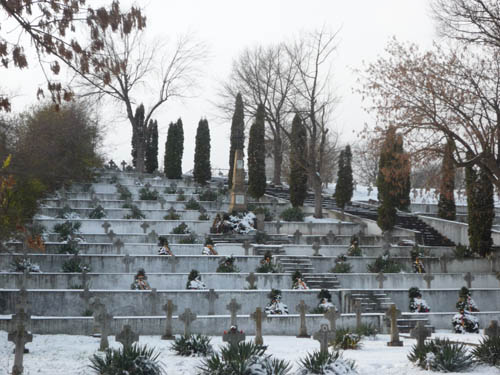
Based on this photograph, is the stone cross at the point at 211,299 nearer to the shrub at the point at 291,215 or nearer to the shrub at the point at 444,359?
the shrub at the point at 444,359

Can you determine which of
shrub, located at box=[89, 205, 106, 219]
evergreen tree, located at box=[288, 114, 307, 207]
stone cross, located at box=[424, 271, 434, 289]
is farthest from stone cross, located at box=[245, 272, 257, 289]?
evergreen tree, located at box=[288, 114, 307, 207]

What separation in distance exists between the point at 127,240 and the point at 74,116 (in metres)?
16.8

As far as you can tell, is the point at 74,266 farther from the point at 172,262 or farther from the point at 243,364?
the point at 243,364

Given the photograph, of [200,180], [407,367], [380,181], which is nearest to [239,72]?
[200,180]

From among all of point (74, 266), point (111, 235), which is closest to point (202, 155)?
point (111, 235)

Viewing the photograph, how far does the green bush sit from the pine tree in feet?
106

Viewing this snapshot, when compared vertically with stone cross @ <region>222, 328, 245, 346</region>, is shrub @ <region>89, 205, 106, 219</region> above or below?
above

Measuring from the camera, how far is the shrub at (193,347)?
11.2 m

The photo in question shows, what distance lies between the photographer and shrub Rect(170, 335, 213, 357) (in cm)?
1121

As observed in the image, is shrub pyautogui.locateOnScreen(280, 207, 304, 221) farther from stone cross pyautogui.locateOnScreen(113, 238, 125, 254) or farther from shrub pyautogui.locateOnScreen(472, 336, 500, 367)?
shrub pyautogui.locateOnScreen(472, 336, 500, 367)

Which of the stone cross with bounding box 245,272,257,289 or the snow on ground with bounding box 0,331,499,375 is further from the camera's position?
the stone cross with bounding box 245,272,257,289

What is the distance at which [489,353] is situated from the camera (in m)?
9.62

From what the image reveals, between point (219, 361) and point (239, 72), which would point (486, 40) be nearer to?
point (219, 361)

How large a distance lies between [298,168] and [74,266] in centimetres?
1618
